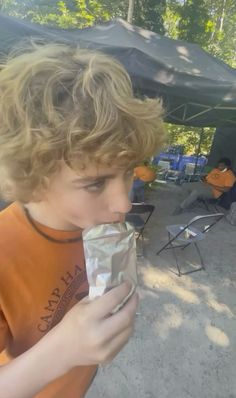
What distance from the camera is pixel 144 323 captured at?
3.16m

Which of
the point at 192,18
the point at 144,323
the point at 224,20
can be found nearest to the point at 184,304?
the point at 144,323

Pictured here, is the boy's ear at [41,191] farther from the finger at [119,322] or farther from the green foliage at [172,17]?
the green foliage at [172,17]

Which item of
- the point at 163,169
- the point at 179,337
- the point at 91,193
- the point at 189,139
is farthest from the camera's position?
the point at 189,139

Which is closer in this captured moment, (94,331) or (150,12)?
(94,331)

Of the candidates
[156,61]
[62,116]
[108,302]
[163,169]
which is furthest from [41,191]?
[163,169]

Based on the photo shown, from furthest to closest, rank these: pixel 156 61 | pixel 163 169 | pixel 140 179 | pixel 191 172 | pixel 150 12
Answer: pixel 150 12, pixel 191 172, pixel 163 169, pixel 140 179, pixel 156 61

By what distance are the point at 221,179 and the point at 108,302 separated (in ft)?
24.7

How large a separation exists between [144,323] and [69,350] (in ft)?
8.92

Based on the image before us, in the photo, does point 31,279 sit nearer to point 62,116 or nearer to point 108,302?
point 108,302

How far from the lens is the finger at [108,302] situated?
620mm

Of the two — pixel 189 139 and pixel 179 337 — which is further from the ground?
pixel 179 337

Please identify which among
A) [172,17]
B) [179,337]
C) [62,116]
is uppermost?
[62,116]

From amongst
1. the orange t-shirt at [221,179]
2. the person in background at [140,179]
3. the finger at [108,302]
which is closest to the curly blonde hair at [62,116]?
the finger at [108,302]

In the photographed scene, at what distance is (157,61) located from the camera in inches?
147
